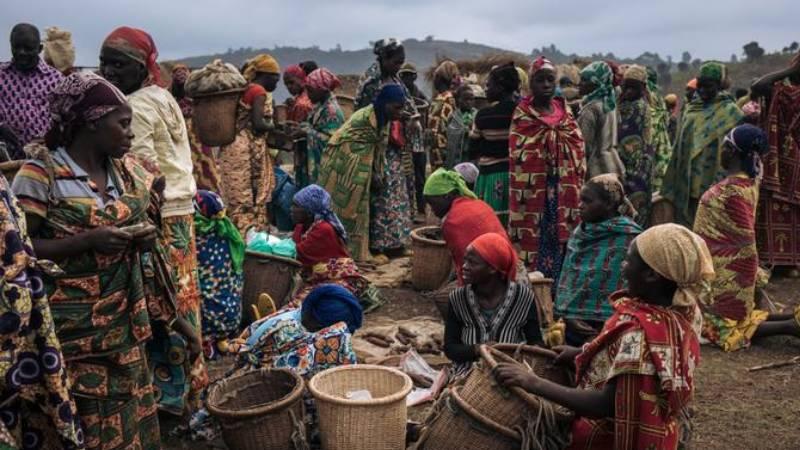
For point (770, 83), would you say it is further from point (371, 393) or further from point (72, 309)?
point (72, 309)

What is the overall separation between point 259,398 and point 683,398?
2.18 metres

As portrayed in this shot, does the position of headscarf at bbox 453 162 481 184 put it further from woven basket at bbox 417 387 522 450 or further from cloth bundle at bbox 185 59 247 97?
woven basket at bbox 417 387 522 450

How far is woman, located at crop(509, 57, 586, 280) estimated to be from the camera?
604 cm

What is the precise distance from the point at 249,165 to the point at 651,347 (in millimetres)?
5598

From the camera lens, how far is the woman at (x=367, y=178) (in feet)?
24.2

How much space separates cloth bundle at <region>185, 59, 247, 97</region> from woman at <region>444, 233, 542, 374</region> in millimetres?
3193

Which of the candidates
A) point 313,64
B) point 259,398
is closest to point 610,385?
point 259,398

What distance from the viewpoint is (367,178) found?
7527 mm

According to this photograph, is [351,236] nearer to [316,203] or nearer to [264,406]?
[316,203]

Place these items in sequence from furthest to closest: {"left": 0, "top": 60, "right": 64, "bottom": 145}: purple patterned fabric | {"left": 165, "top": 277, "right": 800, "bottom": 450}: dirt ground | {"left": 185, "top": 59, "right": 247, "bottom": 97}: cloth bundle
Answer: {"left": 185, "top": 59, "right": 247, "bottom": 97}: cloth bundle → {"left": 0, "top": 60, "right": 64, "bottom": 145}: purple patterned fabric → {"left": 165, "top": 277, "right": 800, "bottom": 450}: dirt ground

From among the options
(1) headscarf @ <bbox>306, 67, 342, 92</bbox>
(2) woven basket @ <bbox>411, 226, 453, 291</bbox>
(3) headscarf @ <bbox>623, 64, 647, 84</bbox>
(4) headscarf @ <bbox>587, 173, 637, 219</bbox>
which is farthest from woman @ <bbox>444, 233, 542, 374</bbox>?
(1) headscarf @ <bbox>306, 67, 342, 92</bbox>

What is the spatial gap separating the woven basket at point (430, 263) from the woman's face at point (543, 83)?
1.56 m

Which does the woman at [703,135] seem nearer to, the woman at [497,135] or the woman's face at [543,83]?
the woman at [497,135]

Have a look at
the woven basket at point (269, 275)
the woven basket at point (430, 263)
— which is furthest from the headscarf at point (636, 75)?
the woven basket at point (269, 275)
